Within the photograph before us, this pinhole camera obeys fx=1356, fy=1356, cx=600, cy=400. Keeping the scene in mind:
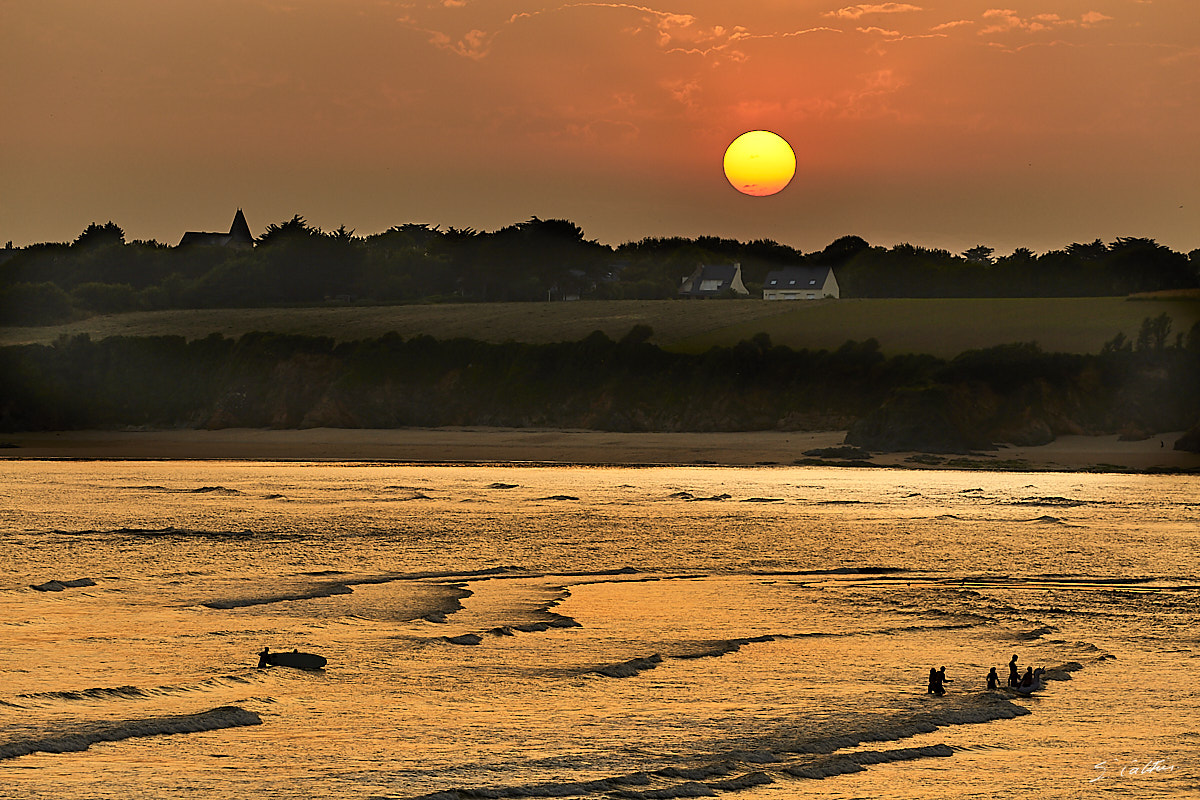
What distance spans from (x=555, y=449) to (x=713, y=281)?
69.1 metres

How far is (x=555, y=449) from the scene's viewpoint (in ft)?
164

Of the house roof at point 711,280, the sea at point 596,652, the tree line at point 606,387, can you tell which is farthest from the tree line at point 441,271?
the sea at point 596,652

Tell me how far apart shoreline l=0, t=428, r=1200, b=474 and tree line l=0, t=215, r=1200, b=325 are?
4193 cm

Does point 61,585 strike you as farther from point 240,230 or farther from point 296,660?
point 240,230

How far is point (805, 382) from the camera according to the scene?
58.7 metres

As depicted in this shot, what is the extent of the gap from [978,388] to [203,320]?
5929 cm

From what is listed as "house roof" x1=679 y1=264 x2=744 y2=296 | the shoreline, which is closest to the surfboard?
the shoreline

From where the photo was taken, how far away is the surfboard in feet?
42.3

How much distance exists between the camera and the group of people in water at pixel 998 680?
1205 centimetres

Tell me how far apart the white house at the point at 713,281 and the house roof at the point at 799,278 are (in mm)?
2713

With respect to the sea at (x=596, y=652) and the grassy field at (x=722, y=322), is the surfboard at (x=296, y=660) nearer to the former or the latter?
the sea at (x=596, y=652)

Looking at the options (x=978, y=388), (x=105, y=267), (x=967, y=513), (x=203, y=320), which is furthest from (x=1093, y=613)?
(x=105, y=267)

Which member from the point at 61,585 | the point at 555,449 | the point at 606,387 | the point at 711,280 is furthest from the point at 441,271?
the point at 61,585

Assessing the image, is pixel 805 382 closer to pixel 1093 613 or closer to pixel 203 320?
pixel 1093 613
